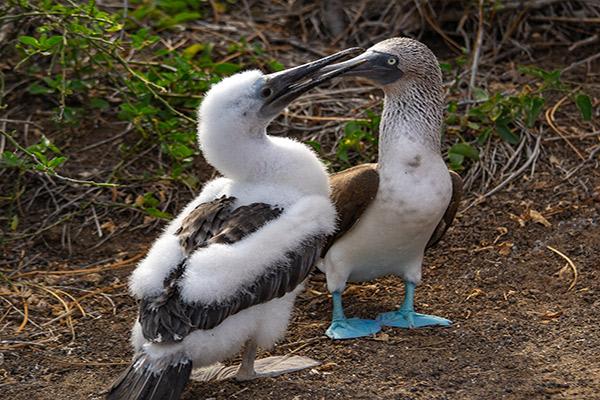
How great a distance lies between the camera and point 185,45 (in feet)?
25.8

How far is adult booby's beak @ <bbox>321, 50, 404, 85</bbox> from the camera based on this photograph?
5230mm

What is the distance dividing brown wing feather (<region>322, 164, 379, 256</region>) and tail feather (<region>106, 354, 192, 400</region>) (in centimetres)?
113

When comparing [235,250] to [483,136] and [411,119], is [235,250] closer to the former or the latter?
[411,119]

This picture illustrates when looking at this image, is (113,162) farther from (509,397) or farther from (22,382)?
(509,397)

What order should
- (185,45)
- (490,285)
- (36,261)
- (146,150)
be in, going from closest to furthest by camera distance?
(490,285) < (36,261) < (146,150) < (185,45)

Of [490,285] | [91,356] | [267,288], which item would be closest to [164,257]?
[267,288]

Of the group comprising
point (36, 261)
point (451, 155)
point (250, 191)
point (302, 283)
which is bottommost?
point (36, 261)

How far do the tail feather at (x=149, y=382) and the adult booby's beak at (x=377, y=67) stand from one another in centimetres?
173

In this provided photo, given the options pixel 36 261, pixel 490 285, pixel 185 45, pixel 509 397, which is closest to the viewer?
pixel 509 397

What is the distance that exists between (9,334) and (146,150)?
1901mm

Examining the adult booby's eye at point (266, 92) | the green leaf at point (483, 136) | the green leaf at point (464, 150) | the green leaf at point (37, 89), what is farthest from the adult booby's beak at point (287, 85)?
the green leaf at point (37, 89)

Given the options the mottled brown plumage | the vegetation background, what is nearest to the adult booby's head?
the mottled brown plumage

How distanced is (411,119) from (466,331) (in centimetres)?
104

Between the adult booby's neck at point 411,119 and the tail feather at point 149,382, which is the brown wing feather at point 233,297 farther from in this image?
the adult booby's neck at point 411,119
